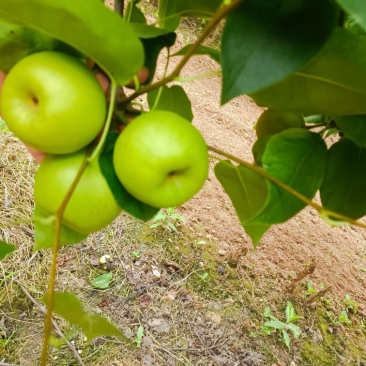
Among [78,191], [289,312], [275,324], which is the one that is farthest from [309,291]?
[78,191]

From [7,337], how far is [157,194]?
43.1 inches

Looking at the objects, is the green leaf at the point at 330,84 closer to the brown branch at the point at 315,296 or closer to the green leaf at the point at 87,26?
the green leaf at the point at 87,26

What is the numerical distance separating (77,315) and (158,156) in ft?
0.74

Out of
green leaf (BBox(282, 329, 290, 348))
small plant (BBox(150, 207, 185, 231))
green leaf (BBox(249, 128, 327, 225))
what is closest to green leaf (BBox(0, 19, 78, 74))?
green leaf (BBox(249, 128, 327, 225))

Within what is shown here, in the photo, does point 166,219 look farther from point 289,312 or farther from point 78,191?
point 78,191

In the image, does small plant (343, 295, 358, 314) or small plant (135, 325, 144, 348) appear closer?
small plant (135, 325, 144, 348)

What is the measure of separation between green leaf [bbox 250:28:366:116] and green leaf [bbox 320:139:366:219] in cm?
12

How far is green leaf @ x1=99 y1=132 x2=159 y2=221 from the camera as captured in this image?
46 cm

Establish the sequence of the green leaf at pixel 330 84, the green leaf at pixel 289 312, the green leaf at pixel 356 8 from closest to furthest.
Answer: the green leaf at pixel 356 8 < the green leaf at pixel 330 84 < the green leaf at pixel 289 312

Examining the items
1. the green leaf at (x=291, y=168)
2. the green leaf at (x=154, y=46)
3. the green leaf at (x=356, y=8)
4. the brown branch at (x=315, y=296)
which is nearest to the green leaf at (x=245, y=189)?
the green leaf at (x=291, y=168)

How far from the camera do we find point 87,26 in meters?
0.36

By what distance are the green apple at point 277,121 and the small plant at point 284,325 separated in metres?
1.10

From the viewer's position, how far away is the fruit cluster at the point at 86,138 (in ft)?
1.38

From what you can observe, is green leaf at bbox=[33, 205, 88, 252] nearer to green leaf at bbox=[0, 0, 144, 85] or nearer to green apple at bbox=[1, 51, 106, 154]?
green apple at bbox=[1, 51, 106, 154]
